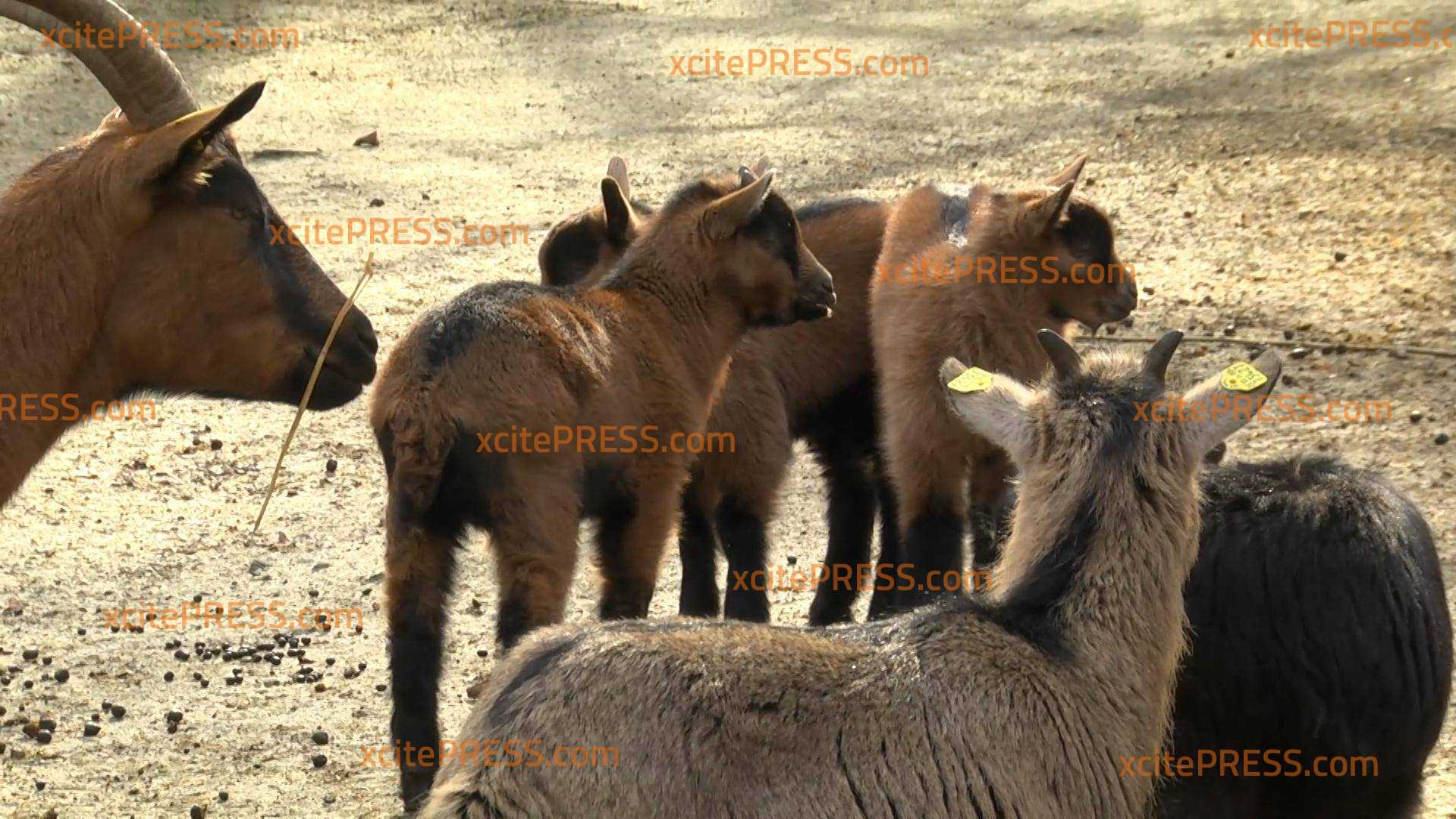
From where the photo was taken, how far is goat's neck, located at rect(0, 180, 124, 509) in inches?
192

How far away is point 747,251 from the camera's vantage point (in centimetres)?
706

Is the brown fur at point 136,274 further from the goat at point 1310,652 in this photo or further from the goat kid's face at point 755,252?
the goat at point 1310,652

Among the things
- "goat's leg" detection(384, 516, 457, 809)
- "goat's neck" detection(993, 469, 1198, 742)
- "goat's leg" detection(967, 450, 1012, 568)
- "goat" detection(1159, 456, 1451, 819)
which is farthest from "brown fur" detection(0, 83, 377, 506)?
"goat's leg" detection(967, 450, 1012, 568)

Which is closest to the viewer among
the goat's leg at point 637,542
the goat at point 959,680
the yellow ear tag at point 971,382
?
the goat at point 959,680

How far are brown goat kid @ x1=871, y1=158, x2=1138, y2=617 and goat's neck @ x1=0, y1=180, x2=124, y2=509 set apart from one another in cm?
335

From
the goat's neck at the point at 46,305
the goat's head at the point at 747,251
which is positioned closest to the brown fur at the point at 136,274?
the goat's neck at the point at 46,305

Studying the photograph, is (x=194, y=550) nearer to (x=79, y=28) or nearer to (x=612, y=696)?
(x=79, y=28)

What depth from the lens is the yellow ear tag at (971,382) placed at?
190 inches

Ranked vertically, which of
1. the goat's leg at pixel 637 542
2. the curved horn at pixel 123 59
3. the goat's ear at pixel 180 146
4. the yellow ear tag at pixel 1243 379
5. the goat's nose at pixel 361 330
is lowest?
the goat's leg at pixel 637 542

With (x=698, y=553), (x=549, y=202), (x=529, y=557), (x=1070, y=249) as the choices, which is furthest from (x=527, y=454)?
(x=549, y=202)

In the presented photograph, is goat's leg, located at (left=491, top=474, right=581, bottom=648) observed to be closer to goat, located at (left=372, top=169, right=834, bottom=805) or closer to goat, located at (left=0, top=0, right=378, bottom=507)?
goat, located at (left=372, top=169, right=834, bottom=805)

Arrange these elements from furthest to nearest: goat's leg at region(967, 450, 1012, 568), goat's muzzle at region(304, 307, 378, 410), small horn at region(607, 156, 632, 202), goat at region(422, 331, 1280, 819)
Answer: small horn at region(607, 156, 632, 202) < goat's leg at region(967, 450, 1012, 568) < goat's muzzle at region(304, 307, 378, 410) < goat at region(422, 331, 1280, 819)

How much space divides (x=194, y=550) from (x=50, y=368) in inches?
140

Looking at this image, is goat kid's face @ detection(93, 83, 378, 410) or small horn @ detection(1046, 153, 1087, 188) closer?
goat kid's face @ detection(93, 83, 378, 410)
